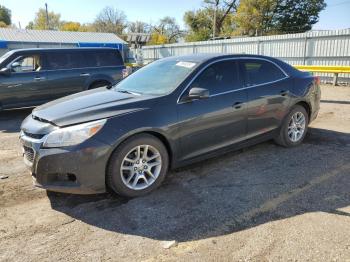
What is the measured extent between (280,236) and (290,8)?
4580 cm

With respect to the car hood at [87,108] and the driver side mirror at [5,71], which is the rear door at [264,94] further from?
the driver side mirror at [5,71]

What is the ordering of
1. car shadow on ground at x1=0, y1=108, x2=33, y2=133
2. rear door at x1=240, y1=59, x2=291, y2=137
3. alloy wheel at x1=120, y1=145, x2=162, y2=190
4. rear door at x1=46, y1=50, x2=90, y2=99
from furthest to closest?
rear door at x1=46, y1=50, x2=90, y2=99, car shadow on ground at x1=0, y1=108, x2=33, y2=133, rear door at x1=240, y1=59, x2=291, y2=137, alloy wheel at x1=120, y1=145, x2=162, y2=190

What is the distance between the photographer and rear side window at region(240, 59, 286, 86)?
4.96 meters

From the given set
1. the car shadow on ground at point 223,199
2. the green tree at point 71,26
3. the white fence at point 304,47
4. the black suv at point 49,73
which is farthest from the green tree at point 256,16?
the green tree at point 71,26

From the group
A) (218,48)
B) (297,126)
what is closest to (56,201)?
(297,126)

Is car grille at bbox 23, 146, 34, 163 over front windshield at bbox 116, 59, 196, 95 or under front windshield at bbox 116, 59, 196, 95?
under

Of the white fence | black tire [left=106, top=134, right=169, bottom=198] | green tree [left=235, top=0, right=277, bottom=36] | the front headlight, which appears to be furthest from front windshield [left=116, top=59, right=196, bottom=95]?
green tree [left=235, top=0, right=277, bottom=36]

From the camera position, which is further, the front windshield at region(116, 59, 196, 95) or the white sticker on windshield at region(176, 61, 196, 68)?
the white sticker on windshield at region(176, 61, 196, 68)

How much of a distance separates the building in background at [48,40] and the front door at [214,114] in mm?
29477

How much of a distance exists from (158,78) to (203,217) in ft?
7.00

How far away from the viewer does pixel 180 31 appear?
77.4 meters

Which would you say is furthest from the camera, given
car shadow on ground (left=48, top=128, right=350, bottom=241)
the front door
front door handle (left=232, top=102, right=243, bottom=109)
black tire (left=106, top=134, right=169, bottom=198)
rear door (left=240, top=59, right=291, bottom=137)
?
rear door (left=240, top=59, right=291, bottom=137)

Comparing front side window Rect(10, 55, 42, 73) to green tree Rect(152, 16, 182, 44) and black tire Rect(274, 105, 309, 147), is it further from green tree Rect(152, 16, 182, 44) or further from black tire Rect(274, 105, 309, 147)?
green tree Rect(152, 16, 182, 44)

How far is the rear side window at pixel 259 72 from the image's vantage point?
496 centimetres
